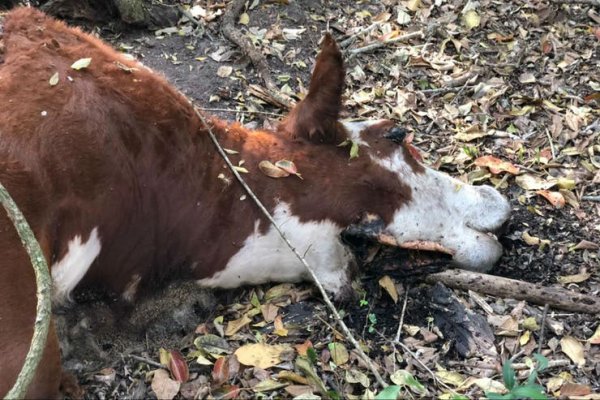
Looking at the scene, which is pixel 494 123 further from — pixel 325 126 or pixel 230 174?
pixel 230 174

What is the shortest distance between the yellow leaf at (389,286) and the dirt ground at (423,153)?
0.04 m

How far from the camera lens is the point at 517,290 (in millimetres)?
3871

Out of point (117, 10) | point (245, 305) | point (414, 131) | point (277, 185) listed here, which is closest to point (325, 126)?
point (277, 185)

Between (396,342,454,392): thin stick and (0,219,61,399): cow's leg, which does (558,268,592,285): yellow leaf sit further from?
(0,219,61,399): cow's leg

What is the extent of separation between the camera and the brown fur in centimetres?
304

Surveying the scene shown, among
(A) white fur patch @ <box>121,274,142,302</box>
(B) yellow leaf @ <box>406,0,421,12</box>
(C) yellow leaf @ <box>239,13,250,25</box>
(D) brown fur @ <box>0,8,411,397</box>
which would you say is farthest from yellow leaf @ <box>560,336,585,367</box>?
(C) yellow leaf @ <box>239,13,250,25</box>

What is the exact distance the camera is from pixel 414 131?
533cm

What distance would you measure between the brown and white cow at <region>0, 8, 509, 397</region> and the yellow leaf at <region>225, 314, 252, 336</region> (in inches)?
7.6

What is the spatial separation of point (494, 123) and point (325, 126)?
2045 millimetres

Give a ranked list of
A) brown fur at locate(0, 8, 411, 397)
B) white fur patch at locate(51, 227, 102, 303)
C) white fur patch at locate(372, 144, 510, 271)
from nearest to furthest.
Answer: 1. brown fur at locate(0, 8, 411, 397)
2. white fur patch at locate(51, 227, 102, 303)
3. white fur patch at locate(372, 144, 510, 271)

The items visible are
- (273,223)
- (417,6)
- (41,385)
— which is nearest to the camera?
(41,385)

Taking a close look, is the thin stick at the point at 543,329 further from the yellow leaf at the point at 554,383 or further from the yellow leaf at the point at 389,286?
the yellow leaf at the point at 389,286

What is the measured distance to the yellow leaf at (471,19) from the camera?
6309 mm

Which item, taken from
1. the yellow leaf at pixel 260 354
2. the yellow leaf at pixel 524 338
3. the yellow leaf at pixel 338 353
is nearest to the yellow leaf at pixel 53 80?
the yellow leaf at pixel 260 354
